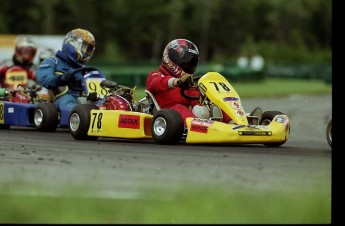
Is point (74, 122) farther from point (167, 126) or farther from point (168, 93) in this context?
point (167, 126)

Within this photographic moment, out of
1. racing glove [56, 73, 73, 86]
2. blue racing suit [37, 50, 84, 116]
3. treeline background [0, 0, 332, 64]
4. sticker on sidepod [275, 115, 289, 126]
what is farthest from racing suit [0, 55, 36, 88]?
treeline background [0, 0, 332, 64]

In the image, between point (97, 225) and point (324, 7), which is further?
point (324, 7)

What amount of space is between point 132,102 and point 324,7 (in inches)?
3745

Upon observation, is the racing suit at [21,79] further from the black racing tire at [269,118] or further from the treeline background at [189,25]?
the treeline background at [189,25]

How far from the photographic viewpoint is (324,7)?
10388 centimetres

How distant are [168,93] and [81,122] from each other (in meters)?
1.05

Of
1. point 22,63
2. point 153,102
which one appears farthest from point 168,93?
point 22,63

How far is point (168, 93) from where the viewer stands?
10.4 metres

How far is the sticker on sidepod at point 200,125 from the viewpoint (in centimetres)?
962

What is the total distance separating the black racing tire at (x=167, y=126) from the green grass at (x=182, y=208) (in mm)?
3529

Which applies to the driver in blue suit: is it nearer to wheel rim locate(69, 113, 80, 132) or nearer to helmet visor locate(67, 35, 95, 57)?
helmet visor locate(67, 35, 95, 57)

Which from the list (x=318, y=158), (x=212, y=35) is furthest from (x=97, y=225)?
(x=212, y=35)

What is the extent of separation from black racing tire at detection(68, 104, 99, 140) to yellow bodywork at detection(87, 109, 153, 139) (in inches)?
2.2

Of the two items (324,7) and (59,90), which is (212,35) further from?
(59,90)
